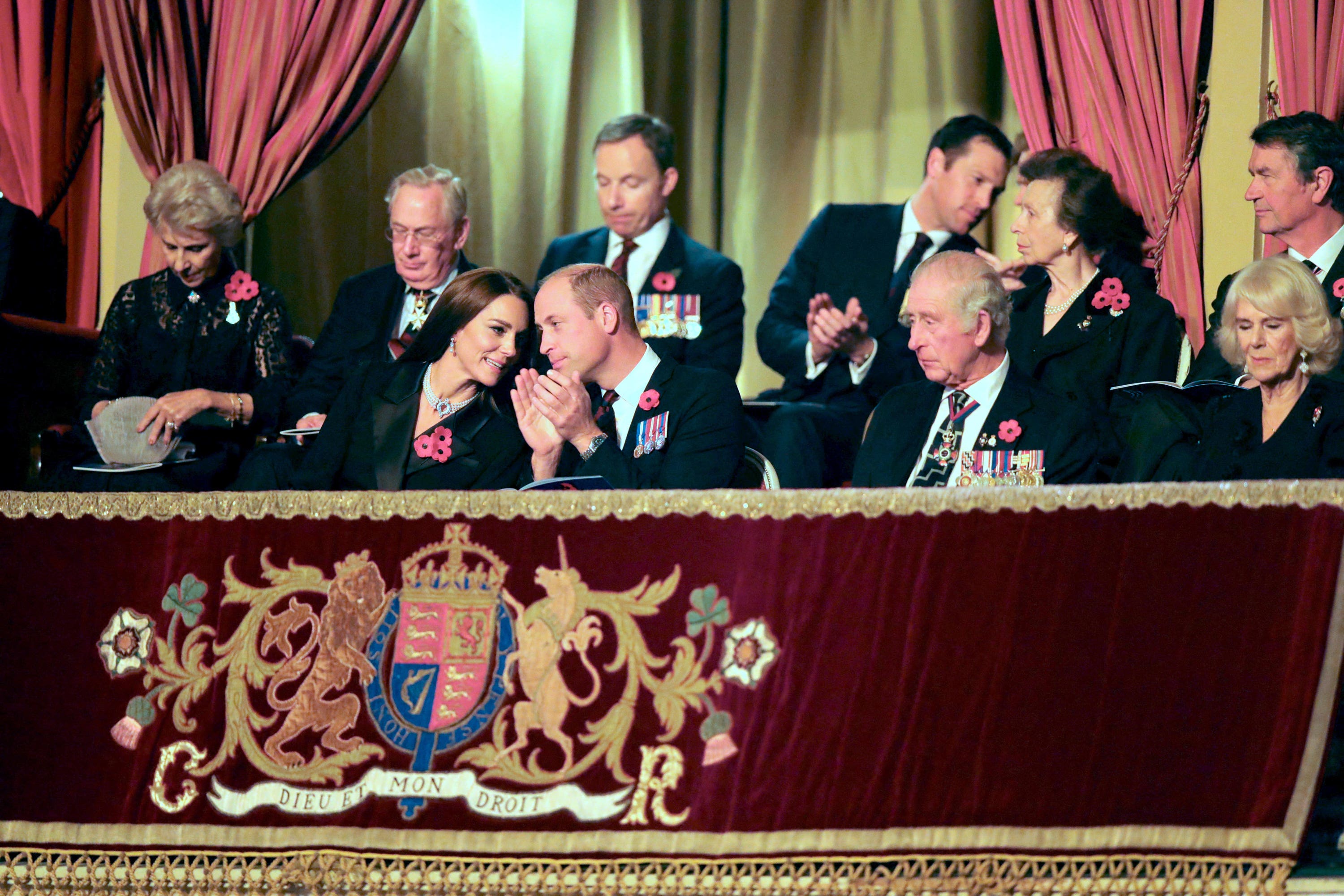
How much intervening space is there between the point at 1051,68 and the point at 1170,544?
2429mm

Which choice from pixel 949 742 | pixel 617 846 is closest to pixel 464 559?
pixel 617 846

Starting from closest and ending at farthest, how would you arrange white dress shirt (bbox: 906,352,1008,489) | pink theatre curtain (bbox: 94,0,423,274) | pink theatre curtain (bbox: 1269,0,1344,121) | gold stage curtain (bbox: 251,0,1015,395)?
1. white dress shirt (bbox: 906,352,1008,489)
2. pink theatre curtain (bbox: 1269,0,1344,121)
3. pink theatre curtain (bbox: 94,0,423,274)
4. gold stage curtain (bbox: 251,0,1015,395)

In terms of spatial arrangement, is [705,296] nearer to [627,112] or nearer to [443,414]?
[443,414]

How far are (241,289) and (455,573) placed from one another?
73.9 inches

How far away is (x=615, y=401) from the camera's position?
10.1 feet

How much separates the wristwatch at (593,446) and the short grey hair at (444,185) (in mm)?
1221

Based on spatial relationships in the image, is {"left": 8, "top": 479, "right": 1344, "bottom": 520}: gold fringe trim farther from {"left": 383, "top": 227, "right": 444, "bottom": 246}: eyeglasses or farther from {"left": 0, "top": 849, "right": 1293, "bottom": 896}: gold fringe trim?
{"left": 383, "top": 227, "right": 444, "bottom": 246}: eyeglasses

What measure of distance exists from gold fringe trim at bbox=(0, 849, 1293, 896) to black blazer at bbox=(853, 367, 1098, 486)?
2.94ft

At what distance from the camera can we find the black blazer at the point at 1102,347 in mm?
3451

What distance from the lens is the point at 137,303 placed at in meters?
3.96

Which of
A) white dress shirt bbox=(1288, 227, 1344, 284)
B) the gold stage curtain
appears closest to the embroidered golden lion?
white dress shirt bbox=(1288, 227, 1344, 284)

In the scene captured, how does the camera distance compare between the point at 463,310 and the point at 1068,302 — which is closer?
the point at 463,310

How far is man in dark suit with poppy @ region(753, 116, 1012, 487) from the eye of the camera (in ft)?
12.4

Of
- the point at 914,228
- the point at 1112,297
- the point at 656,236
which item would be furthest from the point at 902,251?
the point at 1112,297
